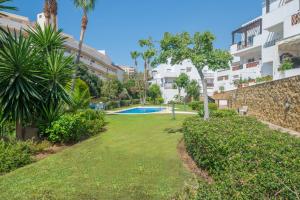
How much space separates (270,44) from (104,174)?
2368 cm

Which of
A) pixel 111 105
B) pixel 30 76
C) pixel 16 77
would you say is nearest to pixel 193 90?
pixel 111 105

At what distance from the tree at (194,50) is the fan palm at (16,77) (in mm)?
6470

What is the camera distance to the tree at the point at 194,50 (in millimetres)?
14711

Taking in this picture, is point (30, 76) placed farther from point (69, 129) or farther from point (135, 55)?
point (135, 55)

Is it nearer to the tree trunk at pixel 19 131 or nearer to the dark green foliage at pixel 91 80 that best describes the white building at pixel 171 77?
the dark green foliage at pixel 91 80

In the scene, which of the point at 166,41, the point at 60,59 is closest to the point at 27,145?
the point at 60,59

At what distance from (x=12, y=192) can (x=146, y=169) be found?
3.91 m

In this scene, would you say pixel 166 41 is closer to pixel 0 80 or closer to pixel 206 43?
pixel 206 43

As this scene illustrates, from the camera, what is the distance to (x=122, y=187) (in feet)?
24.3

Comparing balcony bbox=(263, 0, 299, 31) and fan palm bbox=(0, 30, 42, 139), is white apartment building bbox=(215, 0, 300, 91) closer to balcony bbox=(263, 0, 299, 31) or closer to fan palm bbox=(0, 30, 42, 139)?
balcony bbox=(263, 0, 299, 31)

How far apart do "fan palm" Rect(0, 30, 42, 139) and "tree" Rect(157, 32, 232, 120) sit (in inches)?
255

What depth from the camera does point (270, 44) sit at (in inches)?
1062

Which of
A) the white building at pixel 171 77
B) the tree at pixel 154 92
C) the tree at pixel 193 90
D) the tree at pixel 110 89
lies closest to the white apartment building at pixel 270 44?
the tree at pixel 193 90

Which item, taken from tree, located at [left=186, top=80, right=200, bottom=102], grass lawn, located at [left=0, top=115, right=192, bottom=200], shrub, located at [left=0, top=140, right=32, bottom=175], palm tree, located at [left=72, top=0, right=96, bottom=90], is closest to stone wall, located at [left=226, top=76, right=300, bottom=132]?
grass lawn, located at [left=0, top=115, right=192, bottom=200]
